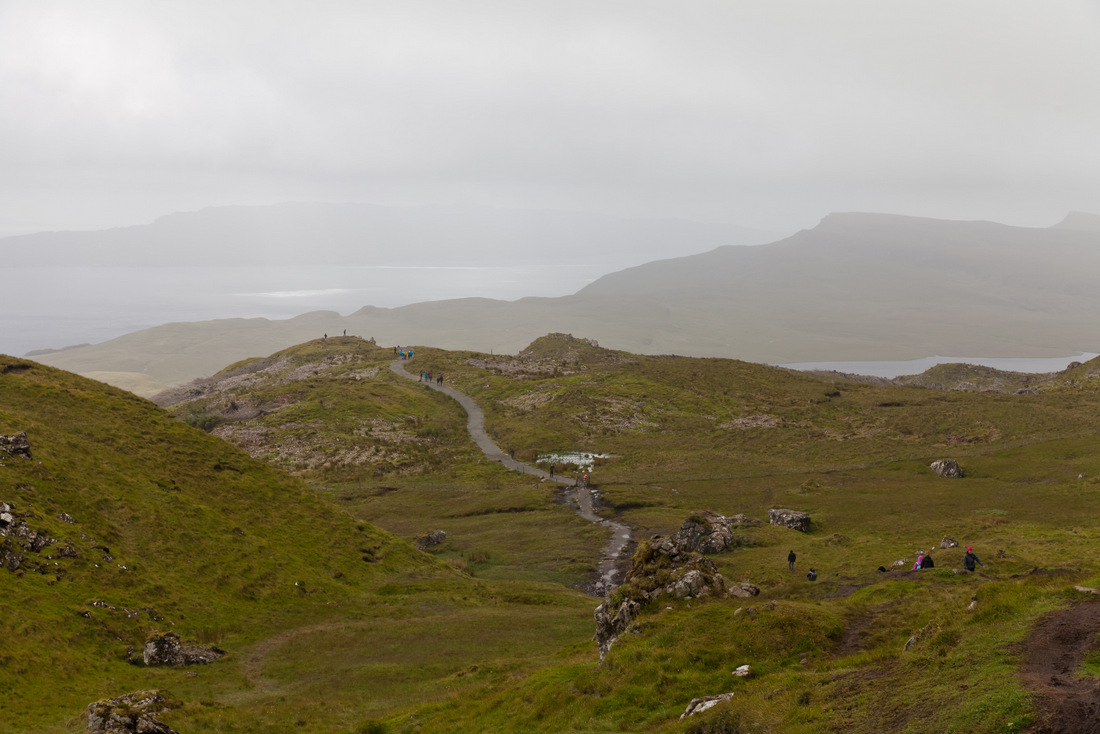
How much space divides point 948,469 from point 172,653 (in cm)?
8390

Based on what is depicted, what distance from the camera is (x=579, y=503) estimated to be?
84.5 m

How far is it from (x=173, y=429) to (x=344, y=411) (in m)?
64.1

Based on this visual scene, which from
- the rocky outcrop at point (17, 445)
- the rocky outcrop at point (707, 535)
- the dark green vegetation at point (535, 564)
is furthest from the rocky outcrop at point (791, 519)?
the rocky outcrop at point (17, 445)

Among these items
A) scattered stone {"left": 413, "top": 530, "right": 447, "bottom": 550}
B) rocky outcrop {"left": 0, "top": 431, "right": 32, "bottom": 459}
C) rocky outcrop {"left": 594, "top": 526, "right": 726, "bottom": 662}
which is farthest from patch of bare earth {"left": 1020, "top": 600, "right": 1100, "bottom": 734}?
scattered stone {"left": 413, "top": 530, "right": 447, "bottom": 550}

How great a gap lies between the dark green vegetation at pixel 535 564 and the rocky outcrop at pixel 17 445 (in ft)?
4.69

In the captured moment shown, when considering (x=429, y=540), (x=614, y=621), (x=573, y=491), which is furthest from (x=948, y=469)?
(x=614, y=621)

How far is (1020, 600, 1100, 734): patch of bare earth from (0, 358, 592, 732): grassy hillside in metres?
24.8

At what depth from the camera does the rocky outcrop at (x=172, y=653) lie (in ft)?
120

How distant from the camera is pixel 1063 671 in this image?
58.6ft

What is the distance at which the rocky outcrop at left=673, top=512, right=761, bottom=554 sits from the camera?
6050 centimetres

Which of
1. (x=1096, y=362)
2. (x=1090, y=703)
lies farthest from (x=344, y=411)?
(x=1096, y=362)

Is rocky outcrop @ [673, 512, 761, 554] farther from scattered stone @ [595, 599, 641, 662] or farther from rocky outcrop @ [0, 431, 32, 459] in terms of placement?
rocky outcrop @ [0, 431, 32, 459]

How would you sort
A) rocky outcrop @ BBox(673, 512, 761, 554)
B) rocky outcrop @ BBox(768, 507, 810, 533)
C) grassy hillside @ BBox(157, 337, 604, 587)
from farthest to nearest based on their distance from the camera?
grassy hillside @ BBox(157, 337, 604, 587)
rocky outcrop @ BBox(768, 507, 810, 533)
rocky outcrop @ BBox(673, 512, 761, 554)

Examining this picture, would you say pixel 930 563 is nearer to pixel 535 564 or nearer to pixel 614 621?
pixel 614 621
